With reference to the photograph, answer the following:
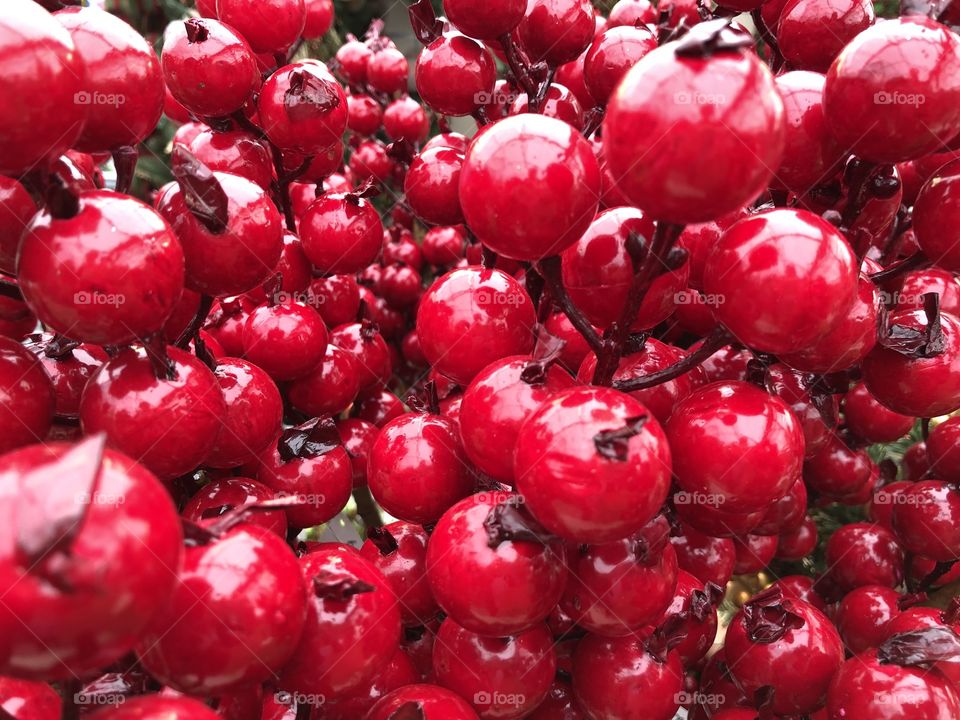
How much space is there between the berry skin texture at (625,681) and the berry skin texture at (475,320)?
30 centimetres

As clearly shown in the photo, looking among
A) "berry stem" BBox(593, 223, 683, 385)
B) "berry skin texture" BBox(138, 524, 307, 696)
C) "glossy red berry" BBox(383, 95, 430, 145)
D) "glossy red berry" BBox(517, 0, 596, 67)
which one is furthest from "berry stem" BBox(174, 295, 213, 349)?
"glossy red berry" BBox(383, 95, 430, 145)

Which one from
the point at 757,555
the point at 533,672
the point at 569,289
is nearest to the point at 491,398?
the point at 569,289

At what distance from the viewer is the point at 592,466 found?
0.49 meters

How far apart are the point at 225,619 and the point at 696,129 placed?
16.7 inches

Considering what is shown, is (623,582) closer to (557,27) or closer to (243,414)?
(243,414)

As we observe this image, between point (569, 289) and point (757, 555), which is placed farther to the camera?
point (757, 555)

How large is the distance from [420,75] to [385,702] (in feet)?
2.23

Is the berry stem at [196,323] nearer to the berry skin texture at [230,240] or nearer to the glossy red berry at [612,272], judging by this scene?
the berry skin texture at [230,240]

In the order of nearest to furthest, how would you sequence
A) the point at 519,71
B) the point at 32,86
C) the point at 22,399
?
1. the point at 32,86
2. the point at 22,399
3. the point at 519,71

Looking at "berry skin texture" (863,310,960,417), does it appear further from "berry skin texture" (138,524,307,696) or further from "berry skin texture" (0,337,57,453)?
"berry skin texture" (0,337,57,453)

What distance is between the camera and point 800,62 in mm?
777

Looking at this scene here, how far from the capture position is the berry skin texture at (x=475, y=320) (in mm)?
671

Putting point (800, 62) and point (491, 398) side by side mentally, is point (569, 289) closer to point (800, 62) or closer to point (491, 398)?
point (491, 398)

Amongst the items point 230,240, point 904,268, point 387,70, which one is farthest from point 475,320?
point 387,70
